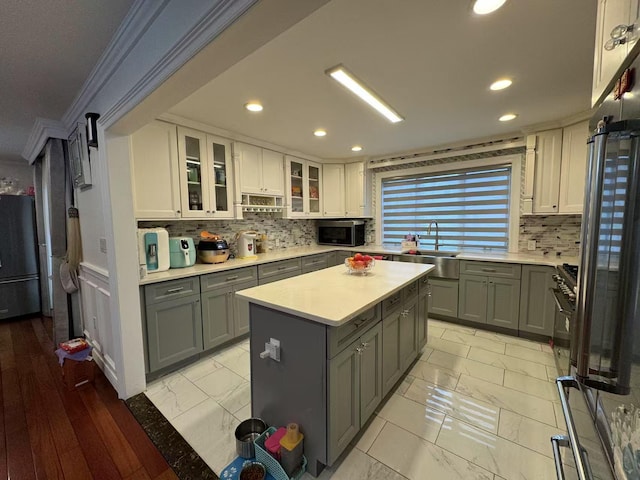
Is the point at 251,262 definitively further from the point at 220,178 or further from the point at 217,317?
the point at 220,178

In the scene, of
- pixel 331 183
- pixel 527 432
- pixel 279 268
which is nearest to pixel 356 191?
pixel 331 183

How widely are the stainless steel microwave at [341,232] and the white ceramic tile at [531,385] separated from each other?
253 cm

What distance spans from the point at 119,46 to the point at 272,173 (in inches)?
84.2

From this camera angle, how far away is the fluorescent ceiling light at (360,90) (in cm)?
179

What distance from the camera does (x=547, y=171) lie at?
2.92m

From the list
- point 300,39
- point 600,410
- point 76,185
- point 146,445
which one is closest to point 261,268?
point 146,445

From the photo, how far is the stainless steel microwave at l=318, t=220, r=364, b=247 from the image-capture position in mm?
4266

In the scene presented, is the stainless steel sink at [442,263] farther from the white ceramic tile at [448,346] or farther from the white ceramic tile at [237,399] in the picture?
the white ceramic tile at [237,399]

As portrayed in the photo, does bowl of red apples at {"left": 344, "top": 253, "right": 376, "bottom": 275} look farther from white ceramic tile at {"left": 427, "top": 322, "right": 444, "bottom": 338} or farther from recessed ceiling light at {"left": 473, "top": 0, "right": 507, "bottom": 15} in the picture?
recessed ceiling light at {"left": 473, "top": 0, "right": 507, "bottom": 15}

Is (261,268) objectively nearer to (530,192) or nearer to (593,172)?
(593,172)

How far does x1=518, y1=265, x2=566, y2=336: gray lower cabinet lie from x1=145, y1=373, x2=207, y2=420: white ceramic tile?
3188 millimetres

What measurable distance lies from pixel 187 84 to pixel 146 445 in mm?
2075

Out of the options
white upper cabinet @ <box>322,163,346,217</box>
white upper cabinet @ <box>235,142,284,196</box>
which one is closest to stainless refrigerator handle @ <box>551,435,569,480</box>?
white upper cabinet @ <box>235,142,284,196</box>

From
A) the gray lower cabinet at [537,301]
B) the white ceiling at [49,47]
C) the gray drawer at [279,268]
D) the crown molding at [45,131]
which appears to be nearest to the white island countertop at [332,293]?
the gray drawer at [279,268]
